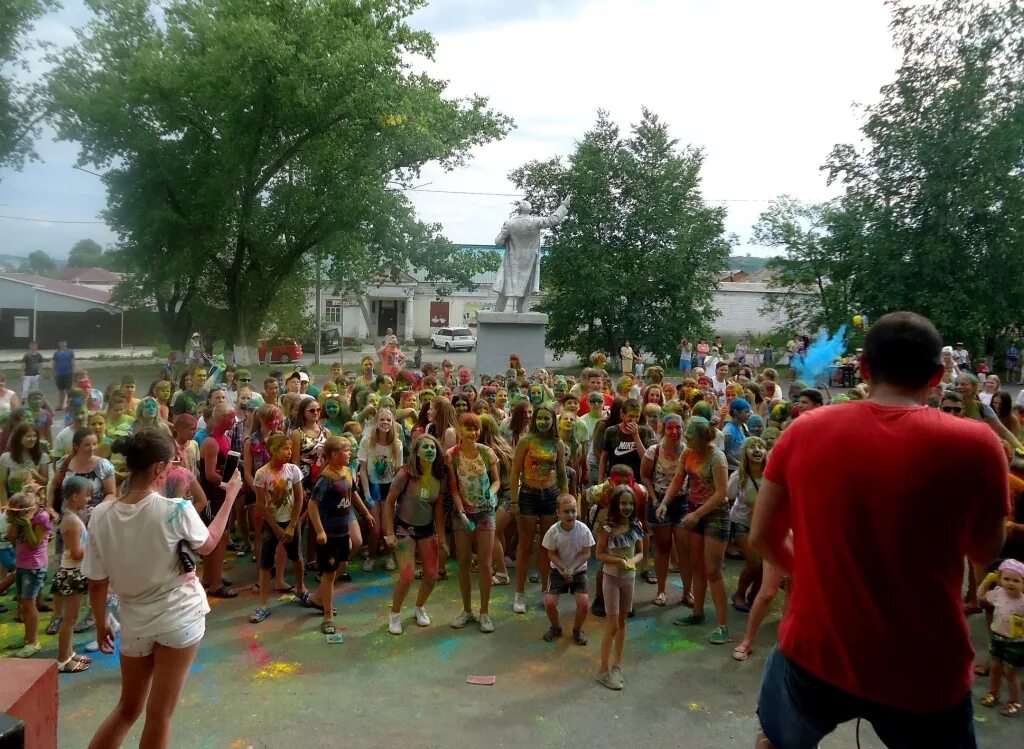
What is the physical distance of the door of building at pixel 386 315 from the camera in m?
53.0

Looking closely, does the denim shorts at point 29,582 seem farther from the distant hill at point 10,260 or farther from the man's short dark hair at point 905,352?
the distant hill at point 10,260

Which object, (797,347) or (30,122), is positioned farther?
(797,347)

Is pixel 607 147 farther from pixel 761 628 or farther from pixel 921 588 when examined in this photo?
pixel 921 588

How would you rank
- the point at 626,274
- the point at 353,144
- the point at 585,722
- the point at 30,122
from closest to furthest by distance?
1. the point at 585,722
2. the point at 30,122
3. the point at 353,144
4. the point at 626,274

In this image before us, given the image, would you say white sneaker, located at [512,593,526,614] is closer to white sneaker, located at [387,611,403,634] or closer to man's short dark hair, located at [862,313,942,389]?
white sneaker, located at [387,611,403,634]

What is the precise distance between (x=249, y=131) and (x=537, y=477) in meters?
18.5

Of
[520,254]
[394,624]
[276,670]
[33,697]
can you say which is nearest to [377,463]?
[394,624]

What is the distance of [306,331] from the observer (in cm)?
3412

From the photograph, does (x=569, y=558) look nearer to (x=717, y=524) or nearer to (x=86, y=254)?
(x=717, y=524)

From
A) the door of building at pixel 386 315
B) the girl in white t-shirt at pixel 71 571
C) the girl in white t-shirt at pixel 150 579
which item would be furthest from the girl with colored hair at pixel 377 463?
the door of building at pixel 386 315

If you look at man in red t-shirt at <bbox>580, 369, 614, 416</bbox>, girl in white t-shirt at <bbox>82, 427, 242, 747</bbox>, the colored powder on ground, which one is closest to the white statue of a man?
the colored powder on ground

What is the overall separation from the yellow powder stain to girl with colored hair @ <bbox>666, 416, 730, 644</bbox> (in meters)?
2.79

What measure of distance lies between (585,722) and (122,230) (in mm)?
23140

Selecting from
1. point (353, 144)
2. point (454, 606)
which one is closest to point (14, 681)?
point (454, 606)
